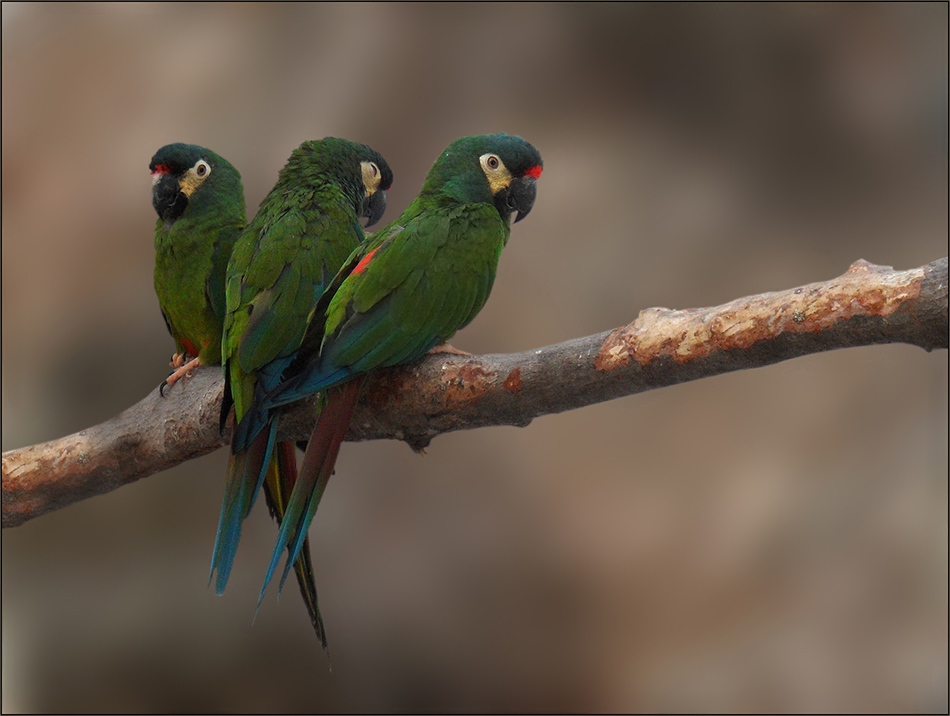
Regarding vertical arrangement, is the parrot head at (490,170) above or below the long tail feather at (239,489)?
above

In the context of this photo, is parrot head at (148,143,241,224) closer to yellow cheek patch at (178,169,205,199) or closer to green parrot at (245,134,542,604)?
yellow cheek patch at (178,169,205,199)

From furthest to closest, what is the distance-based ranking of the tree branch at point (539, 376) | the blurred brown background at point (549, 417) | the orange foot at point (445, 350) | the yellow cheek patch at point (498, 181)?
the blurred brown background at point (549, 417), the yellow cheek patch at point (498, 181), the orange foot at point (445, 350), the tree branch at point (539, 376)

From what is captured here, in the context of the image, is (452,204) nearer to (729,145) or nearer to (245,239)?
(245,239)

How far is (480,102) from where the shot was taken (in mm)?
2457

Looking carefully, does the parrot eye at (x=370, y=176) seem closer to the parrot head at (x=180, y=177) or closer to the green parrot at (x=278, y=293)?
the green parrot at (x=278, y=293)

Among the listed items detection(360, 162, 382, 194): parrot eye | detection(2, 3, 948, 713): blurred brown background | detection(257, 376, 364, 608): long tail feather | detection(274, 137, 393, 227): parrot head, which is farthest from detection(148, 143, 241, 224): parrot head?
detection(2, 3, 948, 713): blurred brown background

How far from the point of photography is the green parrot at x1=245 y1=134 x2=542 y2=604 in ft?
3.46

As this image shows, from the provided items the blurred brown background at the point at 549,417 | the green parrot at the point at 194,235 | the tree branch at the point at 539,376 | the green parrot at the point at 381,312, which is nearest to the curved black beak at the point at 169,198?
the green parrot at the point at 194,235

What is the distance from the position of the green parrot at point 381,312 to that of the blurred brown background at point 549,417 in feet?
4.02

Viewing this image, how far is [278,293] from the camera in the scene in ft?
3.82

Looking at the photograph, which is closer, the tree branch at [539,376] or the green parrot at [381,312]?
the tree branch at [539,376]

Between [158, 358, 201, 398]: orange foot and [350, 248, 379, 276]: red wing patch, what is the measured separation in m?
0.46

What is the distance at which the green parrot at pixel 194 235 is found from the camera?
53.4 inches

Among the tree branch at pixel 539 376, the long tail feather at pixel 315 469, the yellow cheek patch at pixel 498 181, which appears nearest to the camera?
the tree branch at pixel 539 376
